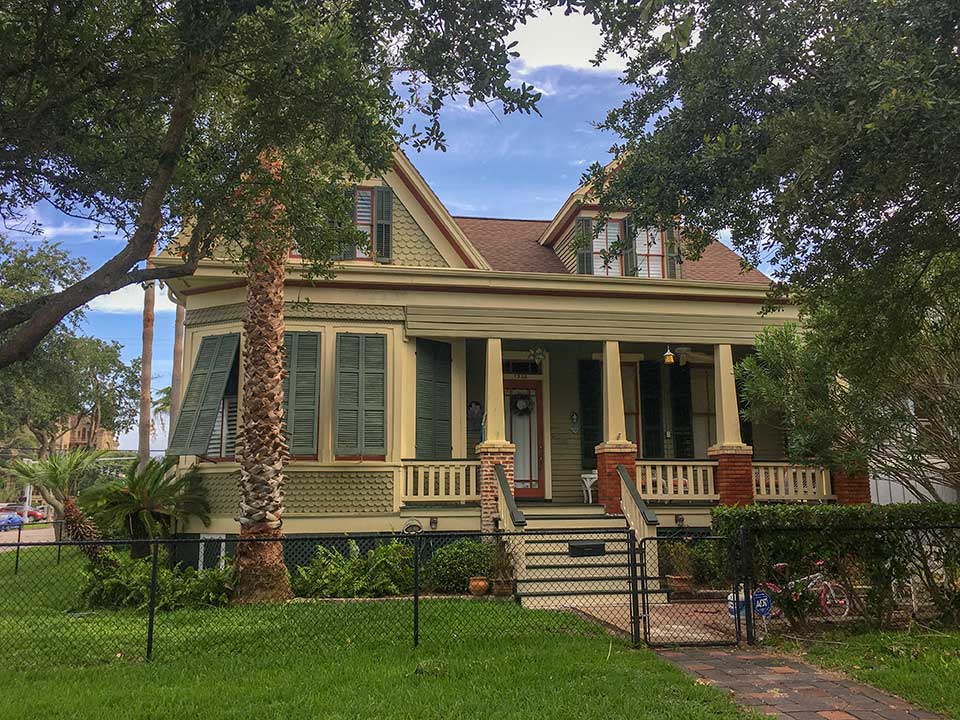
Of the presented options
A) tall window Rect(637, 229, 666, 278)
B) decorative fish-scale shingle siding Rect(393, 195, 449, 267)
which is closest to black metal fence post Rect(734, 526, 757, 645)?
decorative fish-scale shingle siding Rect(393, 195, 449, 267)

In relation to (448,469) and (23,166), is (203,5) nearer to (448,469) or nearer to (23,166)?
(23,166)

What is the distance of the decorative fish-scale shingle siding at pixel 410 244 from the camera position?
14.2 metres

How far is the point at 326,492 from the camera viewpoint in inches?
502

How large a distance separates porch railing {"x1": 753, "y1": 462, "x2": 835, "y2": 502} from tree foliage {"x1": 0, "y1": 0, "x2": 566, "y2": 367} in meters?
9.50

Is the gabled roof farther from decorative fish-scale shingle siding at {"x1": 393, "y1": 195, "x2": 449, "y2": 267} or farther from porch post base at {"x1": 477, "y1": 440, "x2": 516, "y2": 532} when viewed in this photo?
porch post base at {"x1": 477, "y1": 440, "x2": 516, "y2": 532}

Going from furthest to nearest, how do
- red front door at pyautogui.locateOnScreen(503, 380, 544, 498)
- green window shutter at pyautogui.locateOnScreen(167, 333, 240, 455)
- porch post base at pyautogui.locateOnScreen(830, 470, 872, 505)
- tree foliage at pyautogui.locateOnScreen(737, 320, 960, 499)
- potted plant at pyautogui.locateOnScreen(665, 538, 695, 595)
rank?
red front door at pyautogui.locateOnScreen(503, 380, 544, 498), porch post base at pyautogui.locateOnScreen(830, 470, 872, 505), green window shutter at pyautogui.locateOnScreen(167, 333, 240, 455), potted plant at pyautogui.locateOnScreen(665, 538, 695, 595), tree foliage at pyautogui.locateOnScreen(737, 320, 960, 499)

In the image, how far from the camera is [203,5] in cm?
Answer: 621

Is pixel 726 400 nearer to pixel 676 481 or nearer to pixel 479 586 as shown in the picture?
pixel 676 481

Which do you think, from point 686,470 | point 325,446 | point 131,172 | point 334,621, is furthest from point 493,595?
point 131,172

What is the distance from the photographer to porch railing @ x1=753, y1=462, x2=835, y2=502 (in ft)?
45.9

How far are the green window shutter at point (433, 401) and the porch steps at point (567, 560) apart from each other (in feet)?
6.18

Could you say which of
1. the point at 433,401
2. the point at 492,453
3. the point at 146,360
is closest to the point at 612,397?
the point at 492,453

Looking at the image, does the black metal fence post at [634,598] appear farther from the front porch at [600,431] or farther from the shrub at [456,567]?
the front porch at [600,431]

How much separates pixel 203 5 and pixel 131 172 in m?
2.17
